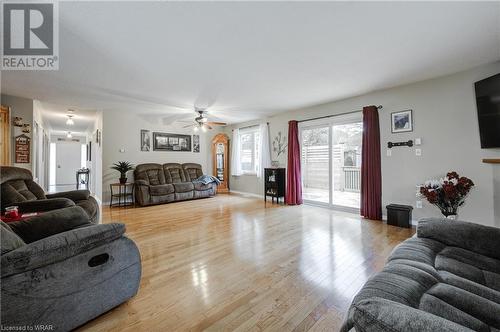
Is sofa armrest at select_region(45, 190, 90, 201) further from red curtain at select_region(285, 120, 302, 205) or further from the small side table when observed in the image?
red curtain at select_region(285, 120, 302, 205)

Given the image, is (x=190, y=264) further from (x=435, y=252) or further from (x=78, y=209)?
(x=435, y=252)

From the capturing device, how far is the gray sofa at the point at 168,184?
213 inches

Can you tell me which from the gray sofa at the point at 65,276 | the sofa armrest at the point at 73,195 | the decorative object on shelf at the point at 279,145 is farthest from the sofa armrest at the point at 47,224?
the decorative object on shelf at the point at 279,145

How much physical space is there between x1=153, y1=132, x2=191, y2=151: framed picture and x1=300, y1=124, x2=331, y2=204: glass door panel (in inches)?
151

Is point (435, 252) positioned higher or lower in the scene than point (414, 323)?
lower

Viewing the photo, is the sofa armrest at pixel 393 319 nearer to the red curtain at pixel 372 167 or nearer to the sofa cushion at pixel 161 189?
the red curtain at pixel 372 167

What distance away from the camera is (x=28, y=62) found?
A: 2863 millimetres

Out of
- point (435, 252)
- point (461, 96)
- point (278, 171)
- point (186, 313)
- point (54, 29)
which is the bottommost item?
point (186, 313)

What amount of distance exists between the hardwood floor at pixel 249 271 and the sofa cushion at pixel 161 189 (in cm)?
132

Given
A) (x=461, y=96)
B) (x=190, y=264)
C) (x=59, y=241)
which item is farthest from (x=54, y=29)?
(x=461, y=96)

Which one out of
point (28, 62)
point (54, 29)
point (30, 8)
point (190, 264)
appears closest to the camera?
point (30, 8)

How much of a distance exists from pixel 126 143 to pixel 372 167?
6.17 m

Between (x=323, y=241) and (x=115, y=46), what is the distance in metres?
3.63

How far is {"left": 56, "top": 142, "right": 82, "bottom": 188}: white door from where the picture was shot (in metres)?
9.92
